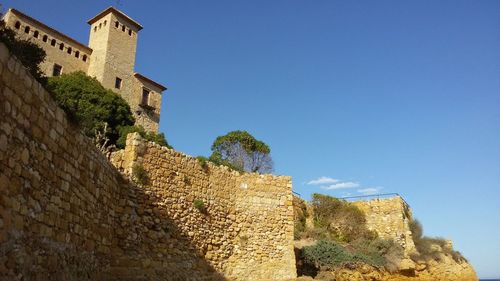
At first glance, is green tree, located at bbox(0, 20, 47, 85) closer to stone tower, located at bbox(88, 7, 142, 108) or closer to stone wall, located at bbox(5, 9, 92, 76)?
stone wall, located at bbox(5, 9, 92, 76)

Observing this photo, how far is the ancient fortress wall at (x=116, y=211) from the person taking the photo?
6035 mm

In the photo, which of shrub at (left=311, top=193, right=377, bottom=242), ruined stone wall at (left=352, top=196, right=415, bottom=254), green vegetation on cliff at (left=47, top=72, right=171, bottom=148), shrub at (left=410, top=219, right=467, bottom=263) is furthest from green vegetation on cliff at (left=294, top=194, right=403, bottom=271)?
green vegetation on cliff at (left=47, top=72, right=171, bottom=148)

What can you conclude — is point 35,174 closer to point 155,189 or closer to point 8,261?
point 8,261

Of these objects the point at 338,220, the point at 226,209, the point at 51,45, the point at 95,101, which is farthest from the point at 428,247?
the point at 51,45

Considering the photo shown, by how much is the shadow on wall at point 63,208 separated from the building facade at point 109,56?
28.0 m

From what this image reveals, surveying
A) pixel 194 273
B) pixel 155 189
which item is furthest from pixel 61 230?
pixel 194 273

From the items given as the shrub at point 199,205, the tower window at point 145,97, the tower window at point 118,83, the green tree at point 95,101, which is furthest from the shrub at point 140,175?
the tower window at point 145,97

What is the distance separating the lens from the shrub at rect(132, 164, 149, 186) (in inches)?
484

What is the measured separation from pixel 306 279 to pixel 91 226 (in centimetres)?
866

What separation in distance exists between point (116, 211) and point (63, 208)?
358 centimetres

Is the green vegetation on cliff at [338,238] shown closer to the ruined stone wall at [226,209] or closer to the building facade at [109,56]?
the ruined stone wall at [226,209]

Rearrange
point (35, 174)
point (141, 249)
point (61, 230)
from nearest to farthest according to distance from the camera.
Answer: point (35, 174)
point (61, 230)
point (141, 249)

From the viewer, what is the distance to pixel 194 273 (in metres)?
13.3

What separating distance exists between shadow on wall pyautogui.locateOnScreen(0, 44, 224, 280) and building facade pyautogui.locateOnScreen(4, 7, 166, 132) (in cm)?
2800
